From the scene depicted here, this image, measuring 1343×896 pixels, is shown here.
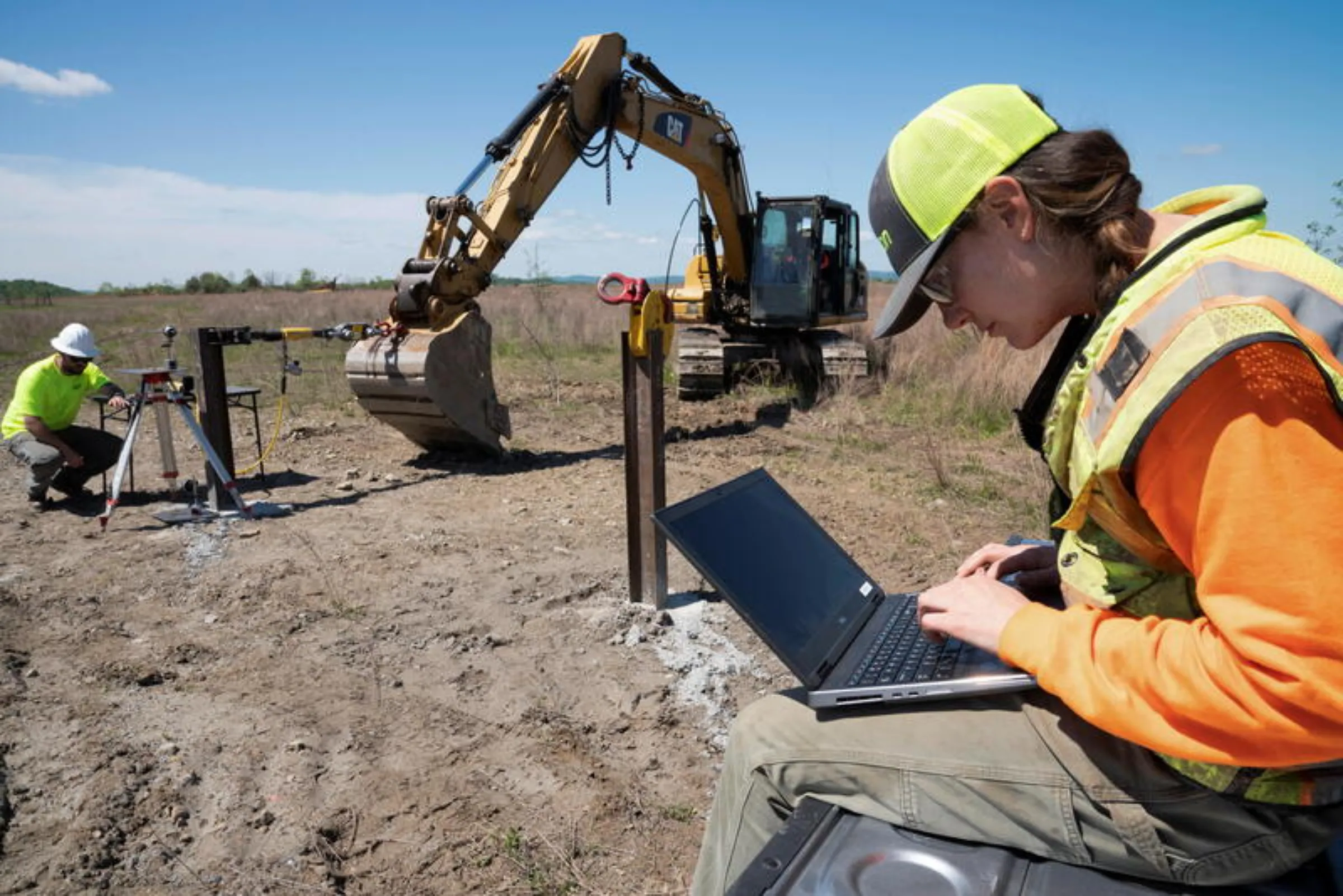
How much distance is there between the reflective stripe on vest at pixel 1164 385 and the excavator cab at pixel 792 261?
905cm

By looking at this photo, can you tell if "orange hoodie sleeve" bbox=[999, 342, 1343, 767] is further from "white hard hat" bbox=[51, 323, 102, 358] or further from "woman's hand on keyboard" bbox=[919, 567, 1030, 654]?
"white hard hat" bbox=[51, 323, 102, 358]

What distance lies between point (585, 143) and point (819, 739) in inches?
283

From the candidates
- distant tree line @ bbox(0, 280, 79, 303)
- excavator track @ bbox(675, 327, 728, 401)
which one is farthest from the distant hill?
excavator track @ bbox(675, 327, 728, 401)

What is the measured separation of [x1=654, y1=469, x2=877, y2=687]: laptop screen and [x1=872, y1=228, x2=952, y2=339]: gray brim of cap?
19.6 inches

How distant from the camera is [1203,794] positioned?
1.18 m

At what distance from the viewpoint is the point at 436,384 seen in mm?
6898

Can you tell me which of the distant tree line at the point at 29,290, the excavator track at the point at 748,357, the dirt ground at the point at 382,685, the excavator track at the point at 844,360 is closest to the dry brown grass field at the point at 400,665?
the dirt ground at the point at 382,685

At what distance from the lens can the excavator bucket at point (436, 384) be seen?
6.84 meters

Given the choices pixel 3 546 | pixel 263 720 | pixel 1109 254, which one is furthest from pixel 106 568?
pixel 1109 254

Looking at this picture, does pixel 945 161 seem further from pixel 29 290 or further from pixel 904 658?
pixel 29 290

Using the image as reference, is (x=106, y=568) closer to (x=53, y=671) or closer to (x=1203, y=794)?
(x=53, y=671)

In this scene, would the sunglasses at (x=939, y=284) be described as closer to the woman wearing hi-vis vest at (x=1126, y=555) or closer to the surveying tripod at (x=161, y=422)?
the woman wearing hi-vis vest at (x=1126, y=555)

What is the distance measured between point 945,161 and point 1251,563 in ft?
2.16

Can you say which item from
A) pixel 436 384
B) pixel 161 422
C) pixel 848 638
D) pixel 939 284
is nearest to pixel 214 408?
pixel 161 422
